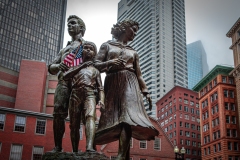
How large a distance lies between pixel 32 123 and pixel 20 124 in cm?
159

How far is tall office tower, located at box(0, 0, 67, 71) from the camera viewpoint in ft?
387

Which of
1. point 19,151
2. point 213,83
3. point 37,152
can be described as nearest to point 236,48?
point 213,83

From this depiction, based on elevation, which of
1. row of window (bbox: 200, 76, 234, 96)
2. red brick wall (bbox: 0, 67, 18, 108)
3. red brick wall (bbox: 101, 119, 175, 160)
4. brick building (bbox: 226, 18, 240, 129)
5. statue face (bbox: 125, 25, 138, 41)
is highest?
brick building (bbox: 226, 18, 240, 129)

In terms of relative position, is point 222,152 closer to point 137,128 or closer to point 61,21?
point 137,128

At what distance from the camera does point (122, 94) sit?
637 cm

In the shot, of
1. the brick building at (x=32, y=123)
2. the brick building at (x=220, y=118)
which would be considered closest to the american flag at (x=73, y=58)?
the brick building at (x=32, y=123)

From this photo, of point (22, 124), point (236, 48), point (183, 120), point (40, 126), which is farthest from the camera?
point (183, 120)

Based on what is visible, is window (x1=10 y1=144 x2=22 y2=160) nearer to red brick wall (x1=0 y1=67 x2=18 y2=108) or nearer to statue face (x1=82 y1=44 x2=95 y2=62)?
red brick wall (x1=0 y1=67 x2=18 y2=108)

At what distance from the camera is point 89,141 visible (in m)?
5.48

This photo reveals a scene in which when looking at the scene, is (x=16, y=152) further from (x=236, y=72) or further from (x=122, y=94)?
(x=236, y=72)

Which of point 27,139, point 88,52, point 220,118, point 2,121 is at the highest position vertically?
point 220,118

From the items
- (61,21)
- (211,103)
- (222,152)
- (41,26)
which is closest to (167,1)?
(61,21)

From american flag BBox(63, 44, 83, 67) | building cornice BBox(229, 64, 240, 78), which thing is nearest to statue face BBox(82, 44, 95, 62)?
american flag BBox(63, 44, 83, 67)

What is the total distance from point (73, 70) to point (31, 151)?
38.1 m
